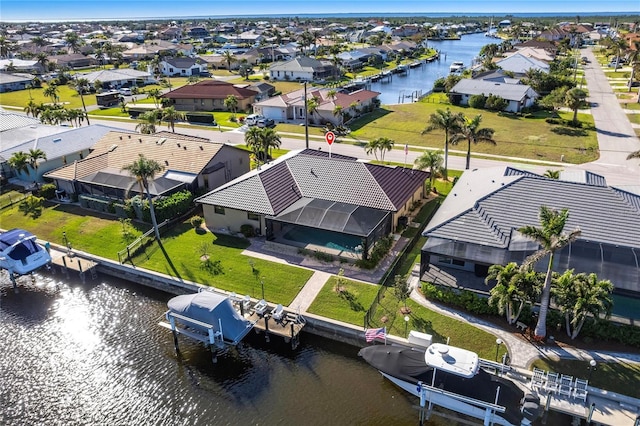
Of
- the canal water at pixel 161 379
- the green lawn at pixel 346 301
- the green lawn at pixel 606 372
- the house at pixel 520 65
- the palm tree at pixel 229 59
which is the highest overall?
the palm tree at pixel 229 59

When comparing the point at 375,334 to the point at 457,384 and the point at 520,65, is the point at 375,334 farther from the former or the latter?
the point at 520,65

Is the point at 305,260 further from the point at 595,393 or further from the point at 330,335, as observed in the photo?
the point at 595,393

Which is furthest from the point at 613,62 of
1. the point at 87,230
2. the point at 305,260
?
the point at 87,230

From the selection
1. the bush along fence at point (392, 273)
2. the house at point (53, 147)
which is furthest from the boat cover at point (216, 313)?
the house at point (53, 147)

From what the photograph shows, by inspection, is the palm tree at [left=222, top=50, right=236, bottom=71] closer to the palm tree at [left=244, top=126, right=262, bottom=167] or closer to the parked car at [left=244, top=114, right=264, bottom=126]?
the parked car at [left=244, top=114, right=264, bottom=126]

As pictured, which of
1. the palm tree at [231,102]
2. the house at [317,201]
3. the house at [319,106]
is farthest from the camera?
the palm tree at [231,102]

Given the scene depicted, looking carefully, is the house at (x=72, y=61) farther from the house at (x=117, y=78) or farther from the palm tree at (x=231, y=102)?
the palm tree at (x=231, y=102)
